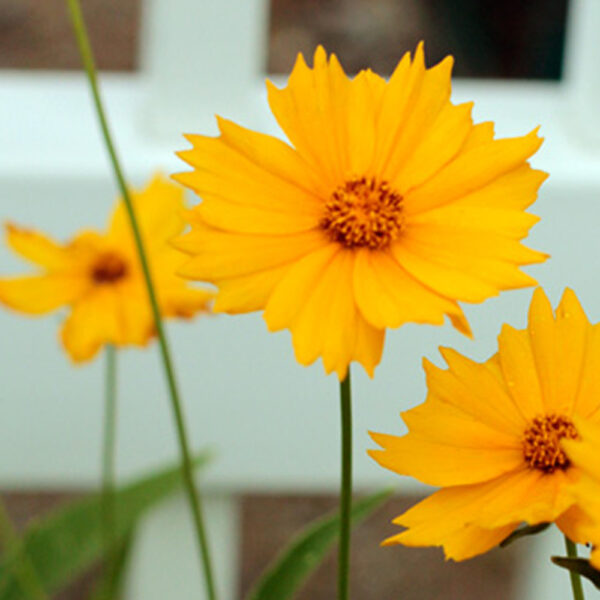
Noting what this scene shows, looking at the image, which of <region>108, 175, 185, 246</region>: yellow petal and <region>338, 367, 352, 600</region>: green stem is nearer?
<region>338, 367, 352, 600</region>: green stem

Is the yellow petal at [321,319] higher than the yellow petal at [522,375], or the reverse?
the yellow petal at [321,319]

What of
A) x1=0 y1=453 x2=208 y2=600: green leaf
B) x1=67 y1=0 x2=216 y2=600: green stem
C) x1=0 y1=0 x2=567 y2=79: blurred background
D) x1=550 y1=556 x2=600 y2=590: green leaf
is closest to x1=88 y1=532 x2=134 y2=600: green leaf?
x1=0 y1=453 x2=208 y2=600: green leaf

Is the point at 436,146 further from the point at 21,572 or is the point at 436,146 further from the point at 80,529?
the point at 80,529

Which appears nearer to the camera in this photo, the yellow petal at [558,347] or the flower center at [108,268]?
the yellow petal at [558,347]

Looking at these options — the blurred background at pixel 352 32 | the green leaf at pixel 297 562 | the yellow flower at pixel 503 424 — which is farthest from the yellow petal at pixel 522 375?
the blurred background at pixel 352 32

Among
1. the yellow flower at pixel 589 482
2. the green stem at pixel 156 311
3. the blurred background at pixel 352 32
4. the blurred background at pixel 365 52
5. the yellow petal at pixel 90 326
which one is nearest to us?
the yellow flower at pixel 589 482

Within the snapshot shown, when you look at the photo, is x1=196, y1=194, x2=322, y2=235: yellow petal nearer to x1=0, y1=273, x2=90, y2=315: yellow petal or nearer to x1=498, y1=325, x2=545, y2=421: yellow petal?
x1=498, y1=325, x2=545, y2=421: yellow petal

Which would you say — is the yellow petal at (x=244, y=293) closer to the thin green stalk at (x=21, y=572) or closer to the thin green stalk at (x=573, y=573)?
the thin green stalk at (x=573, y=573)

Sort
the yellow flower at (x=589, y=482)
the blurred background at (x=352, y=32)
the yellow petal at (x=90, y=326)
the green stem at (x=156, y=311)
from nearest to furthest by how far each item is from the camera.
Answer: the yellow flower at (x=589, y=482), the green stem at (x=156, y=311), the yellow petal at (x=90, y=326), the blurred background at (x=352, y=32)
